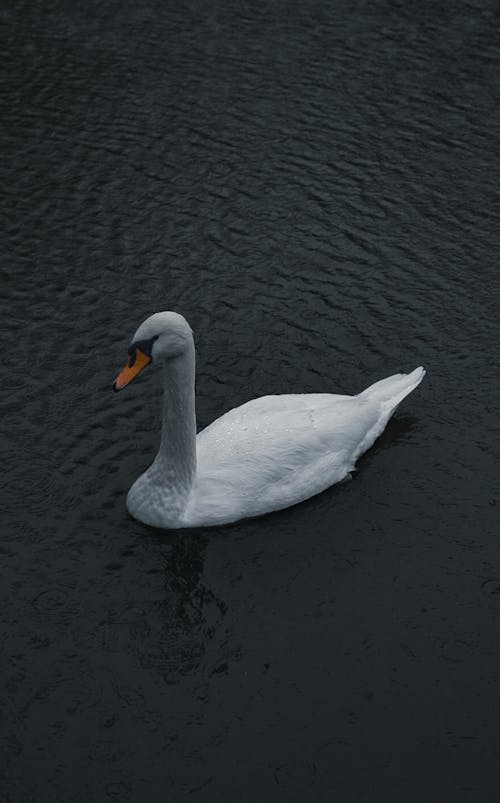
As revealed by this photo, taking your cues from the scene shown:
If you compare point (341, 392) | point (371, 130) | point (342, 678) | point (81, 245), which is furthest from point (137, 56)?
point (342, 678)

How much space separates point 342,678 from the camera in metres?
14.9

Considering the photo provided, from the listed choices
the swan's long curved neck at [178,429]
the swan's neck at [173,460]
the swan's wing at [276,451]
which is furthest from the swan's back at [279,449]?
the swan's long curved neck at [178,429]

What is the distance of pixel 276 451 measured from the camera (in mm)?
17859

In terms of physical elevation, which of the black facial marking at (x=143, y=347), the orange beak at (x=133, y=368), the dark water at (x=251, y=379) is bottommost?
the dark water at (x=251, y=379)

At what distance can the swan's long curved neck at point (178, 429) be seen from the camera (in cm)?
1705

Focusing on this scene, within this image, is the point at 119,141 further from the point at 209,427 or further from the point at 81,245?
the point at 209,427

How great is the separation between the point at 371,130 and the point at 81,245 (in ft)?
33.2

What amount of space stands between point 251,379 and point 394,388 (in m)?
3.00

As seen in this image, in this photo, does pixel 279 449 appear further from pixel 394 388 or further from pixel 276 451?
pixel 394 388

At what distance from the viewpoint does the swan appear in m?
16.9

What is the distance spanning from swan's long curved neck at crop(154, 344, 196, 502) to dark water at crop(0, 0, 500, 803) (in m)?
1.08

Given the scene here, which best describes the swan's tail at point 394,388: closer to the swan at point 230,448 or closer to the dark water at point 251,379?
the swan at point 230,448

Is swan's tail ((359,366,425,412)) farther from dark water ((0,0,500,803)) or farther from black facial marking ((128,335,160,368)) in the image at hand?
black facial marking ((128,335,160,368))

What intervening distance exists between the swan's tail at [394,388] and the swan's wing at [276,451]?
335 mm
